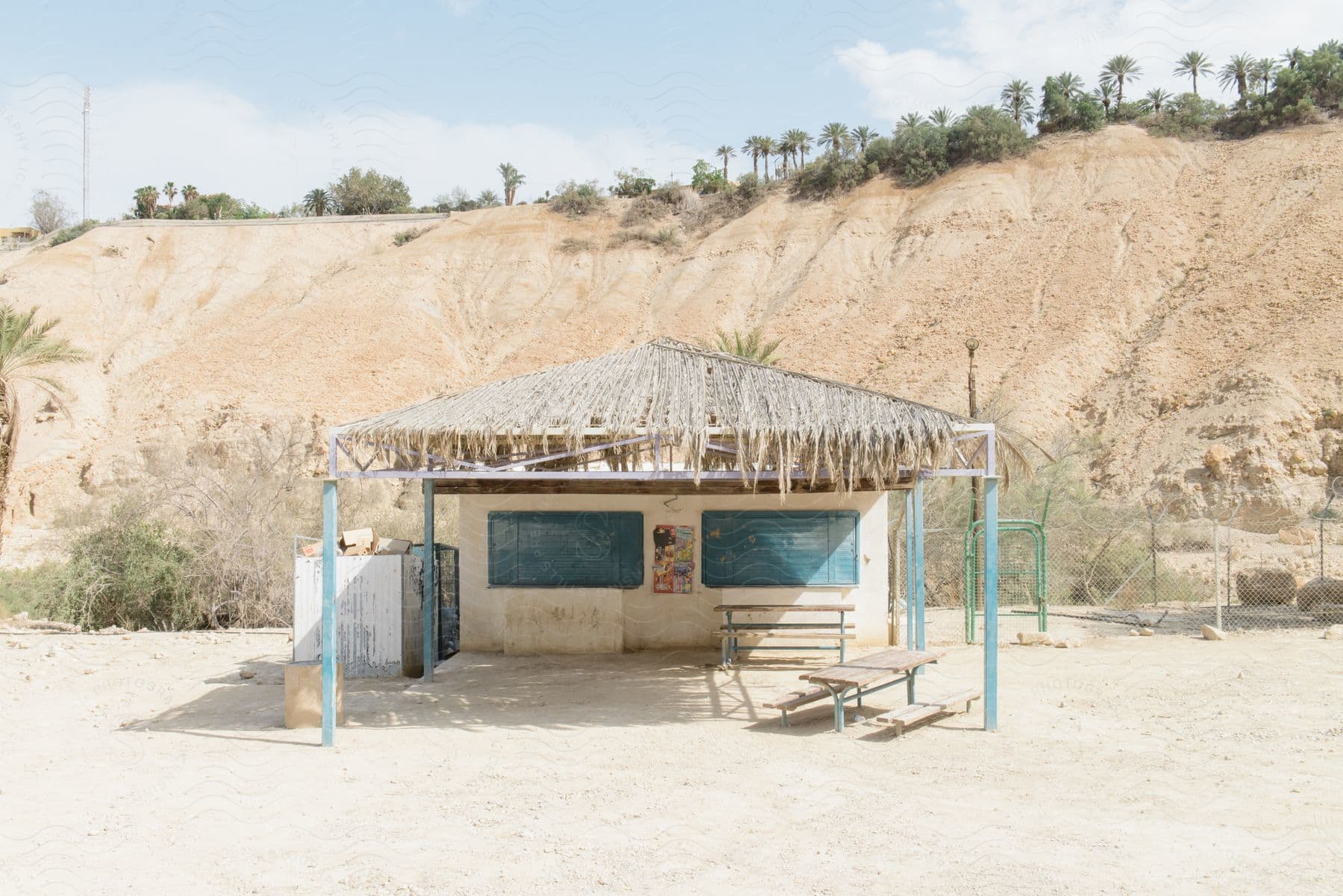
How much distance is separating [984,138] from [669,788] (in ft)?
144

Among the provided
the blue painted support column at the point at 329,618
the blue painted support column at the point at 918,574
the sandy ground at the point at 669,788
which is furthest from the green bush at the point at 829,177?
the blue painted support column at the point at 329,618

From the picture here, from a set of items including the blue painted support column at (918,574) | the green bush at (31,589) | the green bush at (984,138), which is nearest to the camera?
the blue painted support column at (918,574)

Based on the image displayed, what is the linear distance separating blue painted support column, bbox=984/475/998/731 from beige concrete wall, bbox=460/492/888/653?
4.09 metres

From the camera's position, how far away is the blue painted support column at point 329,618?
334 inches

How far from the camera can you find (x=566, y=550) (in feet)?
42.0

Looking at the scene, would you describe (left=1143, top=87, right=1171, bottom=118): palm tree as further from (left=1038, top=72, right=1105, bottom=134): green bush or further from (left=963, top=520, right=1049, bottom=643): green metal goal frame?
(left=963, top=520, right=1049, bottom=643): green metal goal frame

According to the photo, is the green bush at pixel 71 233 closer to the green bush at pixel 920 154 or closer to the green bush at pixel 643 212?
the green bush at pixel 643 212

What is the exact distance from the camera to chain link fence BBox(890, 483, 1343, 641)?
48.3 ft

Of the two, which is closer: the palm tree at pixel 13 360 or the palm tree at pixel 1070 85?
the palm tree at pixel 13 360

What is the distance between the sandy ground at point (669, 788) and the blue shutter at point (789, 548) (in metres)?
1.62

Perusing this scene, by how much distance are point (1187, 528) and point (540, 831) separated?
2256 centimetres

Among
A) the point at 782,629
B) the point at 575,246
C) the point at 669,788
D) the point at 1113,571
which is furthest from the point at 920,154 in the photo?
the point at 669,788

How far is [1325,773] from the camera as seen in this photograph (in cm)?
732

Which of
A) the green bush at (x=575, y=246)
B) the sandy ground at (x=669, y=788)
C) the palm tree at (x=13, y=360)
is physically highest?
the green bush at (x=575, y=246)
